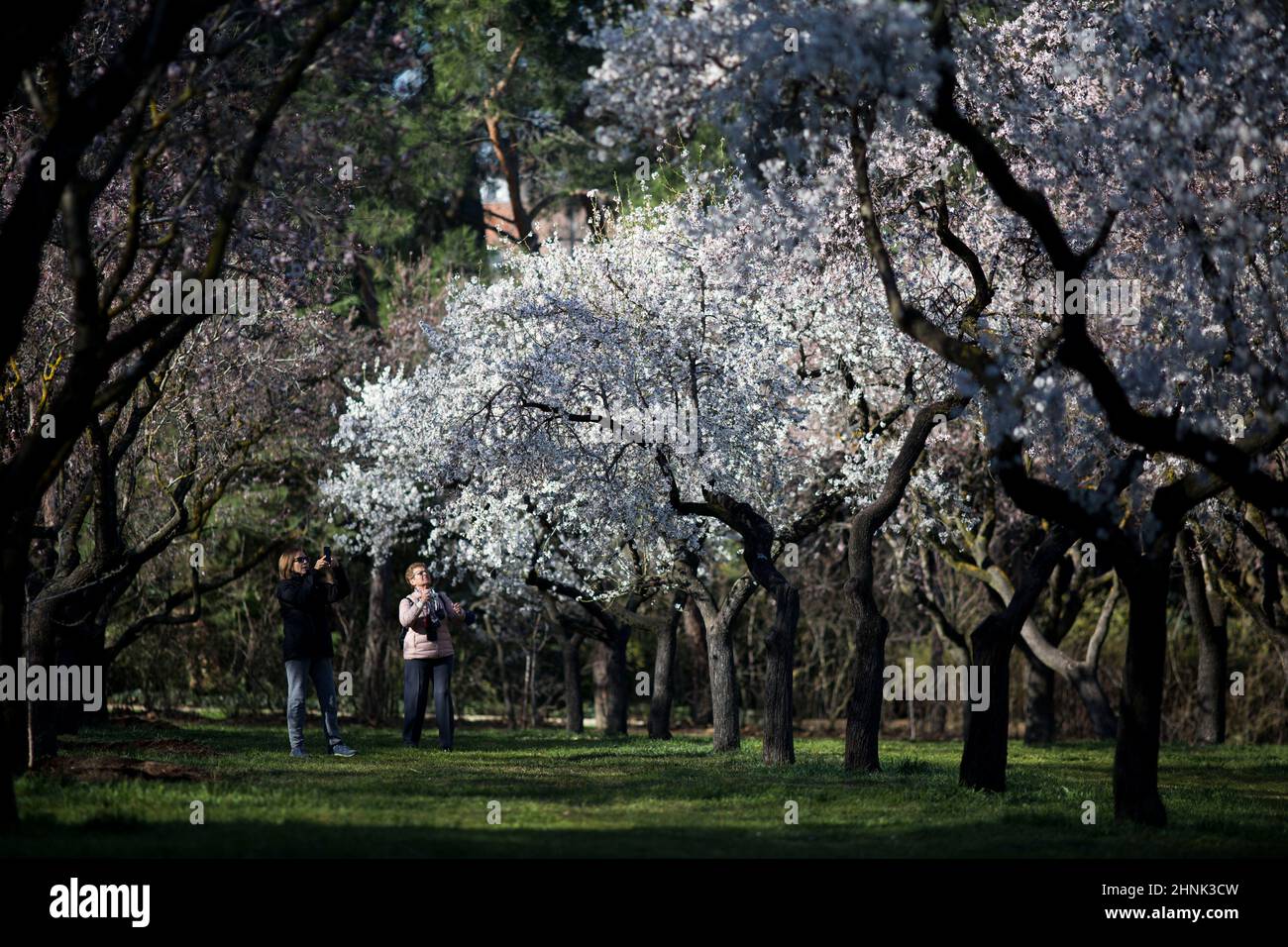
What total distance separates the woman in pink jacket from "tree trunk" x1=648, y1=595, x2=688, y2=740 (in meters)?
A: 8.01

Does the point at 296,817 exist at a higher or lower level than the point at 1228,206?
lower

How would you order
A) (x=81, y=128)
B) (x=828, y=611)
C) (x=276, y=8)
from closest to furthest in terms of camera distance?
(x=81, y=128) < (x=276, y=8) < (x=828, y=611)

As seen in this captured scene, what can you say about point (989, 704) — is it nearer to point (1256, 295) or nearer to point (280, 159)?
point (1256, 295)

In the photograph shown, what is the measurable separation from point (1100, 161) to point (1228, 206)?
1.42 meters

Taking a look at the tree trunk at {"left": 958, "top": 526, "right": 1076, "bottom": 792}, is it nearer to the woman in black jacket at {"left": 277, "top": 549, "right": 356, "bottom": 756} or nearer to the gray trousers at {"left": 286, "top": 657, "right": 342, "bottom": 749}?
the woman in black jacket at {"left": 277, "top": 549, "right": 356, "bottom": 756}

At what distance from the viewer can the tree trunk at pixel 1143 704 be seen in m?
14.0

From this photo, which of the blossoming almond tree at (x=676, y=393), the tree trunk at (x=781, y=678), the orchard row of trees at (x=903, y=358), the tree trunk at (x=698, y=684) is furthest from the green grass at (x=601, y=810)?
the tree trunk at (x=698, y=684)

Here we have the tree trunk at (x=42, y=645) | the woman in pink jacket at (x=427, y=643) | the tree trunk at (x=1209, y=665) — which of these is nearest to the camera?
the tree trunk at (x=42, y=645)

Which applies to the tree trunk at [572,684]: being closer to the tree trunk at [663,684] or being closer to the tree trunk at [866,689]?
the tree trunk at [663,684]

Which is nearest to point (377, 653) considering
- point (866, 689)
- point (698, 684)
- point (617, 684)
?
point (617, 684)

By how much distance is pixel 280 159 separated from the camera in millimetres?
16219

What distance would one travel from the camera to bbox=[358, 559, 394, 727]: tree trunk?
33.6m

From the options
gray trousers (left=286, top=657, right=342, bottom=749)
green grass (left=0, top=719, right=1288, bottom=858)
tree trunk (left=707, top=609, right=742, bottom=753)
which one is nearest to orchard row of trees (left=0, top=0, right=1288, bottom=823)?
tree trunk (left=707, top=609, right=742, bottom=753)
